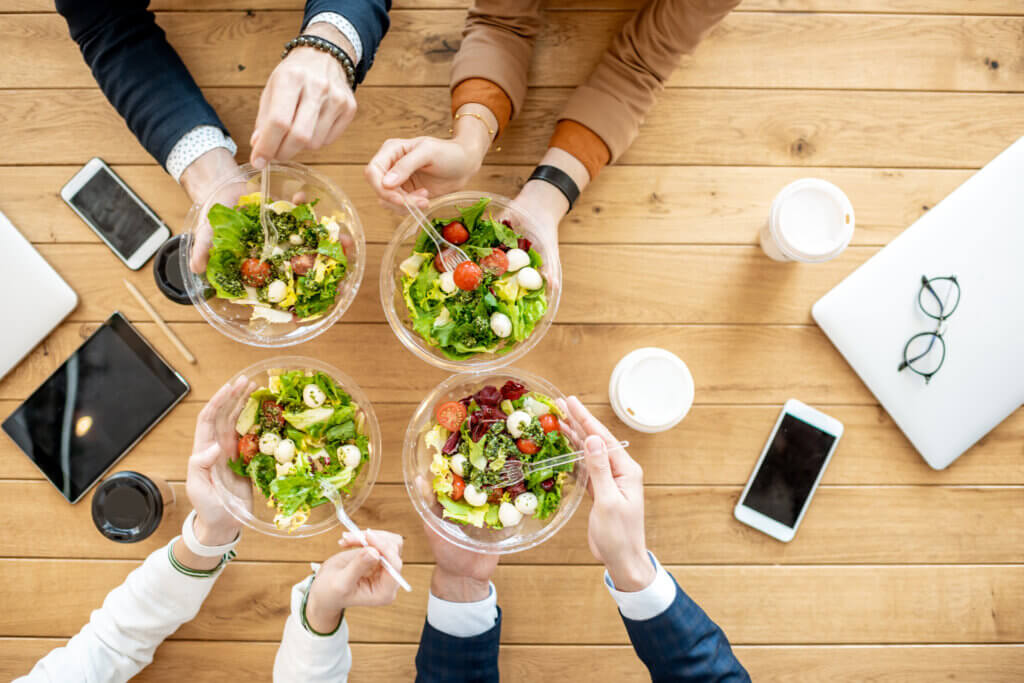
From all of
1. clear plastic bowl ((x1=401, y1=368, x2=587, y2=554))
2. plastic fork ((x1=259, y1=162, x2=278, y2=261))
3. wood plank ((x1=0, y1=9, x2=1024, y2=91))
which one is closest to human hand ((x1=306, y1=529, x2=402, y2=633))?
clear plastic bowl ((x1=401, y1=368, x2=587, y2=554))

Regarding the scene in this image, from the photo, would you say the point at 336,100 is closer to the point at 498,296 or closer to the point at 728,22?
the point at 498,296

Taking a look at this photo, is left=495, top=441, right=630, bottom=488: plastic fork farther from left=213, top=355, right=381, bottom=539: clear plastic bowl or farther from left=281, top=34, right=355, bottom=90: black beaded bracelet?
left=281, top=34, right=355, bottom=90: black beaded bracelet

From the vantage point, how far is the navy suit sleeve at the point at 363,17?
137 centimetres

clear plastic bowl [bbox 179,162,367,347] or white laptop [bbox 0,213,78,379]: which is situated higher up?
clear plastic bowl [bbox 179,162,367,347]

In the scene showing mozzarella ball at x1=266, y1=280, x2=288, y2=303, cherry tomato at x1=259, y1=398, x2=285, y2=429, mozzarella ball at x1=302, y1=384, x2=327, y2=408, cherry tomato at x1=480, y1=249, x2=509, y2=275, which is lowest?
cherry tomato at x1=259, y1=398, x2=285, y2=429

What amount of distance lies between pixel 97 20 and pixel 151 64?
14cm

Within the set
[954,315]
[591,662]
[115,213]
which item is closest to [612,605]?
[591,662]

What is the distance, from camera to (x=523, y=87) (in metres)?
1.60

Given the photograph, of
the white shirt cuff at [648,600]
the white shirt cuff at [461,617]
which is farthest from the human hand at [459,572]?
the white shirt cuff at [648,600]

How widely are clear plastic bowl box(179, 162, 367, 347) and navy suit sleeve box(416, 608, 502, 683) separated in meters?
0.80

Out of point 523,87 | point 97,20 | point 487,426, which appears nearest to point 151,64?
point 97,20

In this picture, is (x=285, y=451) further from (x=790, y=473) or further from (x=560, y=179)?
(x=790, y=473)

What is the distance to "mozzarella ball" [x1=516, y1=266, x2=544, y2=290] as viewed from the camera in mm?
1385

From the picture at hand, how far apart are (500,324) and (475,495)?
383mm
